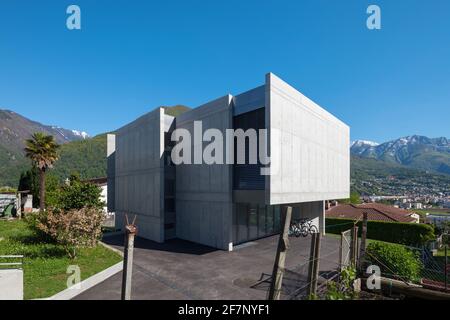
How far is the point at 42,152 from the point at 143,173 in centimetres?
1663

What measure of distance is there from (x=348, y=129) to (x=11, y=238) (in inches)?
1159

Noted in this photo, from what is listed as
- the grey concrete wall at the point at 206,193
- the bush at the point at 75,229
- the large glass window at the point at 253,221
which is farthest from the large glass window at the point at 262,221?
the bush at the point at 75,229

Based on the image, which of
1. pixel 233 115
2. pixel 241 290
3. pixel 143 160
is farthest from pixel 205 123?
pixel 241 290

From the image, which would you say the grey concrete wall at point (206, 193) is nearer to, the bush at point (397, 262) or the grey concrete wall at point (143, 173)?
the grey concrete wall at point (143, 173)

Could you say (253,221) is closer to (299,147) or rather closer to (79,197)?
(299,147)

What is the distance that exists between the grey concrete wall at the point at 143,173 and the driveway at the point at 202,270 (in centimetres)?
213

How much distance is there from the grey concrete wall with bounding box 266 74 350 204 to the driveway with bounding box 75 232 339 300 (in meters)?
3.47

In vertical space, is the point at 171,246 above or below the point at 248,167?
below

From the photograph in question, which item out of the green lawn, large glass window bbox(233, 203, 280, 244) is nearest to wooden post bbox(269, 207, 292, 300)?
the green lawn

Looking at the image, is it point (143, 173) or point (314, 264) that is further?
point (143, 173)

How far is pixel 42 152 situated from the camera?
32.1m

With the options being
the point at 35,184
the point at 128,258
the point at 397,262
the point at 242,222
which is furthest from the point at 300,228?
the point at 35,184

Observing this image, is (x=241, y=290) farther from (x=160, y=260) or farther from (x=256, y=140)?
(x=256, y=140)

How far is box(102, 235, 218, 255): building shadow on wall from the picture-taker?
17.7 m
